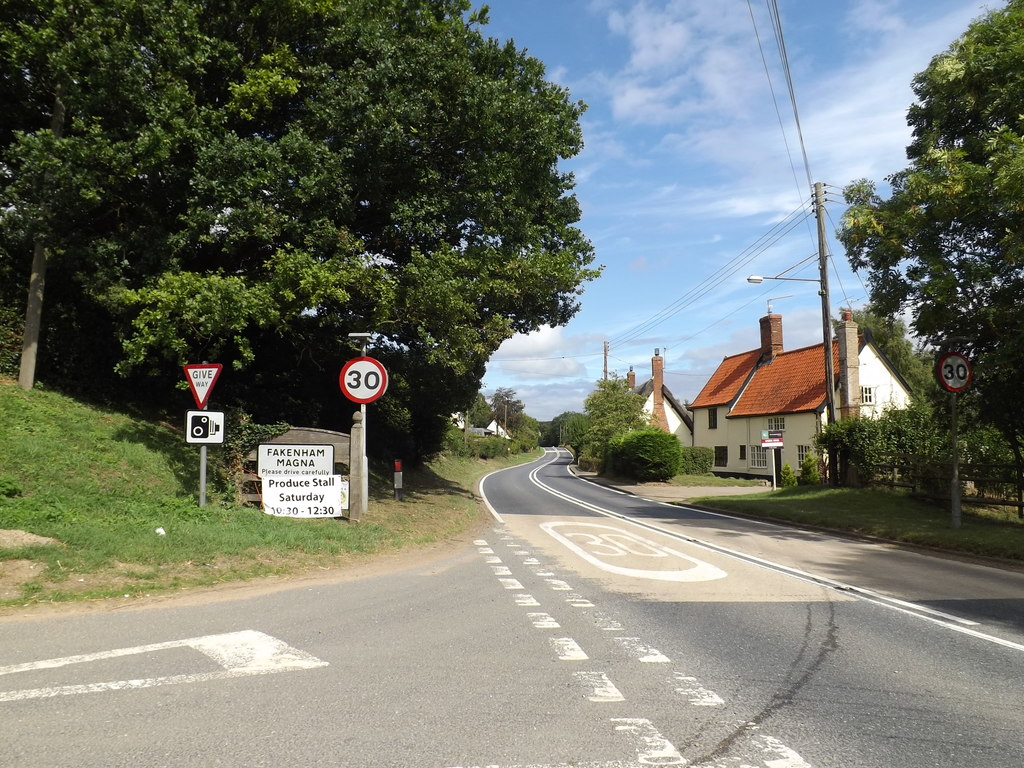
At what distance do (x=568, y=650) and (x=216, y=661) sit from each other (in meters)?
2.67

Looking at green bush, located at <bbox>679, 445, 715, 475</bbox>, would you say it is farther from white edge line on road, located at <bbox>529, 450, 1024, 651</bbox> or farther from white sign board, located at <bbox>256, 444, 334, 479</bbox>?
white sign board, located at <bbox>256, 444, 334, 479</bbox>

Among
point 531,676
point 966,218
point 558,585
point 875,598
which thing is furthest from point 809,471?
point 531,676

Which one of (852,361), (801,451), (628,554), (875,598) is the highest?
(852,361)

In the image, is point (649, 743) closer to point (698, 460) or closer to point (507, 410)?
point (698, 460)

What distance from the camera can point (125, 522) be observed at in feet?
31.7

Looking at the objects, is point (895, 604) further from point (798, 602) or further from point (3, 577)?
point (3, 577)

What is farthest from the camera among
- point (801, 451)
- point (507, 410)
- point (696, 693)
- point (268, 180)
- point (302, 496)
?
point (507, 410)

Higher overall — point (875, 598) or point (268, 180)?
point (268, 180)

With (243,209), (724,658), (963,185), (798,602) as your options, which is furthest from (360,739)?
(963,185)

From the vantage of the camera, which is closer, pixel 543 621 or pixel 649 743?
pixel 649 743

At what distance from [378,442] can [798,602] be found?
19.1 m

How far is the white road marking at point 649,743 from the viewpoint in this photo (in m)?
3.72

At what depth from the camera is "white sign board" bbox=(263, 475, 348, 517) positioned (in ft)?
40.8

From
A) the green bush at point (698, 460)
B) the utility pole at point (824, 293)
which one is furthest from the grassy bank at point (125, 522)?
the green bush at point (698, 460)
